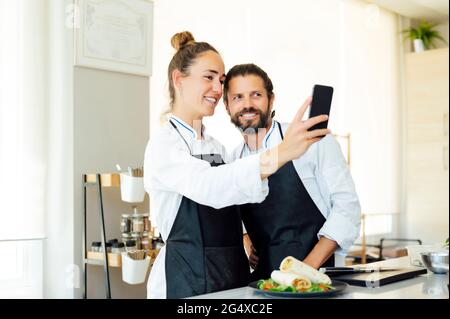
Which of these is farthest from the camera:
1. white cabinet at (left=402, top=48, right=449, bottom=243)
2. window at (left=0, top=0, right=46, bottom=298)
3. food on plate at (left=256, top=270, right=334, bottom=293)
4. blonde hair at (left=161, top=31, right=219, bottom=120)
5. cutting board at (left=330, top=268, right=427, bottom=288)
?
white cabinet at (left=402, top=48, right=449, bottom=243)

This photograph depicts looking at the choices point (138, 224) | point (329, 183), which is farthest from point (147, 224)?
point (329, 183)

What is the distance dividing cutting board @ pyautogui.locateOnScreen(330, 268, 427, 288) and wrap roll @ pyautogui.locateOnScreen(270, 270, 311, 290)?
5.2 inches

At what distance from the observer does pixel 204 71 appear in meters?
1.14

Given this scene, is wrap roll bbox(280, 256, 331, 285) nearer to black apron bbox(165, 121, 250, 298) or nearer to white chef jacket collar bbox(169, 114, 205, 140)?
black apron bbox(165, 121, 250, 298)

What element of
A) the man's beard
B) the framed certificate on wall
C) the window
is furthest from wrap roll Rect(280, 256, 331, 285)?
→ the framed certificate on wall

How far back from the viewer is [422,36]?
12.7 ft

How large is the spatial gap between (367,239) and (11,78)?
2.48 m

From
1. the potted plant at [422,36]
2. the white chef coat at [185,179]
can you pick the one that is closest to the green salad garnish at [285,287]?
the white chef coat at [185,179]

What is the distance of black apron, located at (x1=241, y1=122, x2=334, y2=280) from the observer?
1176 millimetres

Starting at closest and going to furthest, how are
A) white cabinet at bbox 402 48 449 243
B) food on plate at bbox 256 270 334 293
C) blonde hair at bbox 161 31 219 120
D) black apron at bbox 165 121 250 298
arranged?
food on plate at bbox 256 270 334 293 → black apron at bbox 165 121 250 298 → blonde hair at bbox 161 31 219 120 → white cabinet at bbox 402 48 449 243

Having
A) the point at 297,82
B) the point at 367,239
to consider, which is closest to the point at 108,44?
the point at 297,82

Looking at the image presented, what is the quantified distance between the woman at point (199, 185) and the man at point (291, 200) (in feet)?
0.24

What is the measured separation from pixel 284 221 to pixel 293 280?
0.35m

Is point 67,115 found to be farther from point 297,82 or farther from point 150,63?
point 297,82
